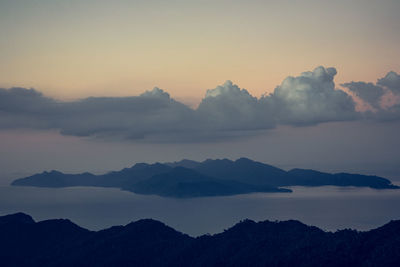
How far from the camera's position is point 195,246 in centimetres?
13700

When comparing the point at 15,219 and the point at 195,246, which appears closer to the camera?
the point at 195,246

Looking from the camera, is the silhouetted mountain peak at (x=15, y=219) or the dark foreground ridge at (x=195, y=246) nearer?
the dark foreground ridge at (x=195, y=246)

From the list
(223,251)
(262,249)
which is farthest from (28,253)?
(262,249)

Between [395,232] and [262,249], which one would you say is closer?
[395,232]

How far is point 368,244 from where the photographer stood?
108875mm

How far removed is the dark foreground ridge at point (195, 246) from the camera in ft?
356

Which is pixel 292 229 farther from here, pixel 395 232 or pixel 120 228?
pixel 120 228

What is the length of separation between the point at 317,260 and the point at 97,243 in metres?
80.2

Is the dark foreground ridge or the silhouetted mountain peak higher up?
the silhouetted mountain peak

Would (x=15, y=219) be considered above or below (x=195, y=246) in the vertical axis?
above

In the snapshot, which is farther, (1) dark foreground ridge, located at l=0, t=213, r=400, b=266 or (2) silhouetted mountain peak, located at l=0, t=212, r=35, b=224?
(2) silhouetted mountain peak, located at l=0, t=212, r=35, b=224

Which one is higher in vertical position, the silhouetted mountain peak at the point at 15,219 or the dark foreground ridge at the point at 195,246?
the silhouetted mountain peak at the point at 15,219

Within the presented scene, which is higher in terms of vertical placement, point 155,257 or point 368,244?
point 368,244

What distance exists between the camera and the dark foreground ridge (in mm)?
108375
